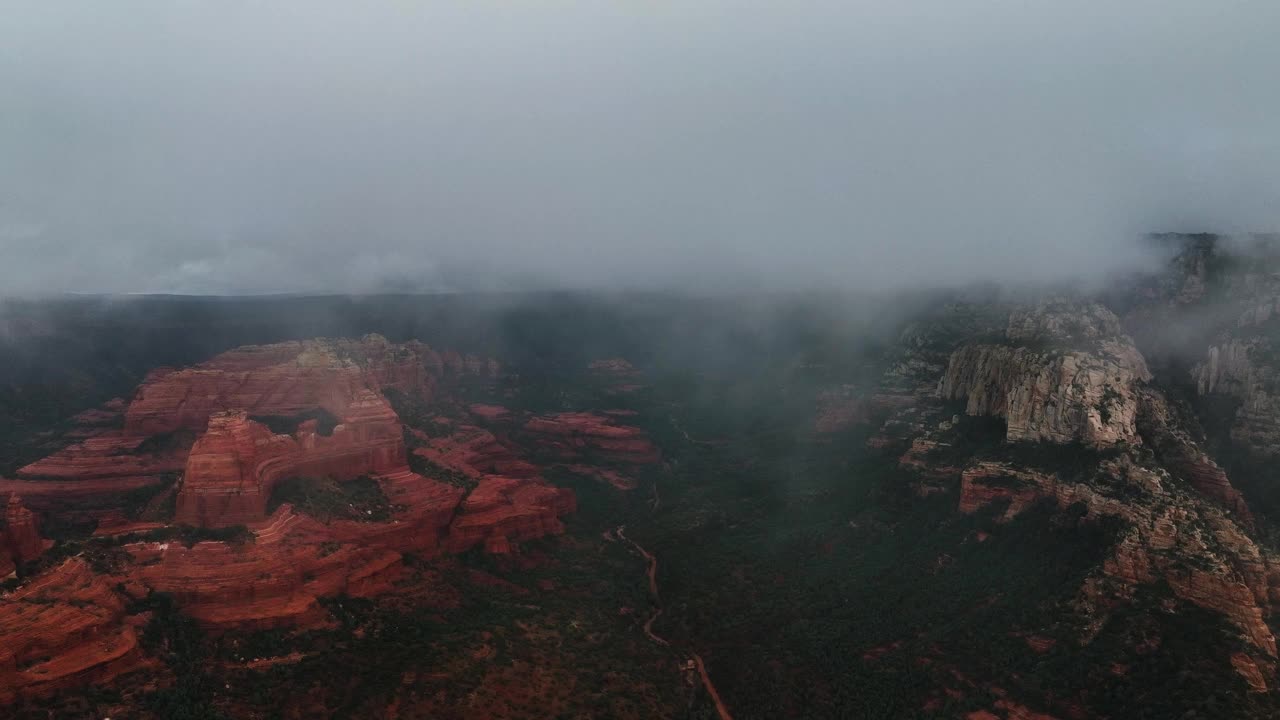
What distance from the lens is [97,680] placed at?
42.5 m

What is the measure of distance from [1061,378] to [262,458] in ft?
267

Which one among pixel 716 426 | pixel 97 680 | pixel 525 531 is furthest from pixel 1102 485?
pixel 716 426

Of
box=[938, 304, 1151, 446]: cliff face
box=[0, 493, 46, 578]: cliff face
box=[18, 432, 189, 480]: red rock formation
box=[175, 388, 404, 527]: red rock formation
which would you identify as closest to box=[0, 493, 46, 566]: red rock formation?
box=[0, 493, 46, 578]: cliff face

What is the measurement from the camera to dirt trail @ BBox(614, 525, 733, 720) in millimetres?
57406

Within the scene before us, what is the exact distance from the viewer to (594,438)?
139125 millimetres

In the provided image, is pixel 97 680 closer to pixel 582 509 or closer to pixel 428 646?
pixel 428 646

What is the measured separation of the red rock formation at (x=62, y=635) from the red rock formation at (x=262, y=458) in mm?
12087

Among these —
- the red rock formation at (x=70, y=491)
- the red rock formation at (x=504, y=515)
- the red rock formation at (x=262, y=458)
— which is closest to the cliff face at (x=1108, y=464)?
the red rock formation at (x=504, y=515)

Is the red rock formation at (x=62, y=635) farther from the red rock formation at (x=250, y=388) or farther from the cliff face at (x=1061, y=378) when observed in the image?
the cliff face at (x=1061, y=378)

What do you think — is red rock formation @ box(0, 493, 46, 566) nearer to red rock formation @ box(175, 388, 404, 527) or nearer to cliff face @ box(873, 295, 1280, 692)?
red rock formation @ box(175, 388, 404, 527)

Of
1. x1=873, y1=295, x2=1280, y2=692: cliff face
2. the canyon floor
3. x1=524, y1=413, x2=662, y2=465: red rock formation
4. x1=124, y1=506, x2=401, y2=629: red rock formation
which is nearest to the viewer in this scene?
the canyon floor

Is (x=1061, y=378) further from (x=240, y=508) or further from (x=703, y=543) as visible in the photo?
(x=240, y=508)

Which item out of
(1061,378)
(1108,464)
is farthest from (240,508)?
(1061,378)

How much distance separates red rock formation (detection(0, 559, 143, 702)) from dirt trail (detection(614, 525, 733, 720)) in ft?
138
